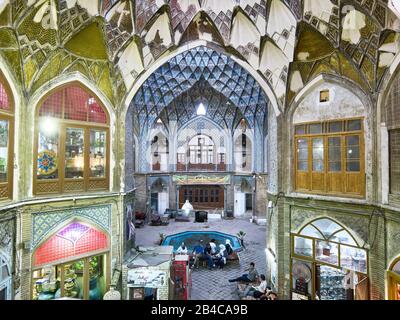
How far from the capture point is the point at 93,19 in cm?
816

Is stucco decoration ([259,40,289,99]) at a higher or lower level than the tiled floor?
higher

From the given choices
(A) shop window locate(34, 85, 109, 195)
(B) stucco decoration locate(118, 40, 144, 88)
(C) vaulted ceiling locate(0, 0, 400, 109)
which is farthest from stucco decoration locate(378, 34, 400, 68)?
(A) shop window locate(34, 85, 109, 195)

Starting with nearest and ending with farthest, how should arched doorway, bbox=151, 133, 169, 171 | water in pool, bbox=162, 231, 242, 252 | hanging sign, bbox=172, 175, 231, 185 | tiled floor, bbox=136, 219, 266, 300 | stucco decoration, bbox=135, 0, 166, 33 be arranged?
1. stucco decoration, bbox=135, 0, 166, 33
2. tiled floor, bbox=136, 219, 266, 300
3. water in pool, bbox=162, 231, 242, 252
4. arched doorway, bbox=151, 133, 169, 171
5. hanging sign, bbox=172, 175, 231, 185

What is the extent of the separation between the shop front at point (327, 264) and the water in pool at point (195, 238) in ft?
22.0

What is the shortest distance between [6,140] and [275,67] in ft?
28.5

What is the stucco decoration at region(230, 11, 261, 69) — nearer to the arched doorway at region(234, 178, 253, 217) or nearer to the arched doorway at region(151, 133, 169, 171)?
the arched doorway at region(151, 133, 169, 171)

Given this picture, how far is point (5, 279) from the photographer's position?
6844mm

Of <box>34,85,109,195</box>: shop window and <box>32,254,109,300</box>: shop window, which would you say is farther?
<box>34,85,109,195</box>: shop window

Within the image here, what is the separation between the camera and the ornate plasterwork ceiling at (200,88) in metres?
18.1

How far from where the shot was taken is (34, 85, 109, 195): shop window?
8.02 metres

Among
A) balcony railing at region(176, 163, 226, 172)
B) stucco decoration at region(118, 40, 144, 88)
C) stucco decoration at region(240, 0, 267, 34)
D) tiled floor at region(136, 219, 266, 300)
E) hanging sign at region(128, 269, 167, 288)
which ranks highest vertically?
stucco decoration at region(240, 0, 267, 34)

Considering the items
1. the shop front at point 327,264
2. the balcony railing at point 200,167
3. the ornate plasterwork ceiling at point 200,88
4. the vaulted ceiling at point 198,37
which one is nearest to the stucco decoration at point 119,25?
the vaulted ceiling at point 198,37

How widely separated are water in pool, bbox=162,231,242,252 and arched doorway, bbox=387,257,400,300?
29.8ft

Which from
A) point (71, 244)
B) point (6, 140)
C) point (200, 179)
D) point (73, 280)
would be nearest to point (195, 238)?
point (200, 179)
